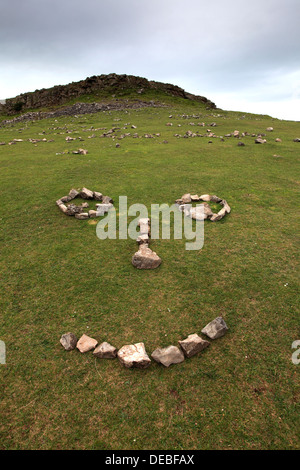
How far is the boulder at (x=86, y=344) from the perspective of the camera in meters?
3.94

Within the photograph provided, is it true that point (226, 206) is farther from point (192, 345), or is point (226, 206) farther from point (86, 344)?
point (86, 344)

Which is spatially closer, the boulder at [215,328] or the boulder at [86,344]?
the boulder at [86,344]

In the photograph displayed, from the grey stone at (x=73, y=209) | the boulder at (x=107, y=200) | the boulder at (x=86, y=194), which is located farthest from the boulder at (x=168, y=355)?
the boulder at (x=86, y=194)

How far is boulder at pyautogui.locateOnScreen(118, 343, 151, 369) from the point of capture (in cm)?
365

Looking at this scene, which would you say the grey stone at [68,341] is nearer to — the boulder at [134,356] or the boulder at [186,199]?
the boulder at [134,356]

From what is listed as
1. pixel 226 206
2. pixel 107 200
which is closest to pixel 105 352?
pixel 107 200

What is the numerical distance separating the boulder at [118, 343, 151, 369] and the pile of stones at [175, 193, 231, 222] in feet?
15.8

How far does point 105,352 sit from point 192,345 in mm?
1375

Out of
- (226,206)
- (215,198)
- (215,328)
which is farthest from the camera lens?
(215,198)

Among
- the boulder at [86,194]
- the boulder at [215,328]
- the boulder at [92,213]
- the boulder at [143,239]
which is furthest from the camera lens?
the boulder at [86,194]

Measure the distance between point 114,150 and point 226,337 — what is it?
49.7ft

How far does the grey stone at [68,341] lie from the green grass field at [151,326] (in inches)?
3.6

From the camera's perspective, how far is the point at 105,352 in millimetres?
3814

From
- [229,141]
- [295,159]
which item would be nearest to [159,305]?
[295,159]
